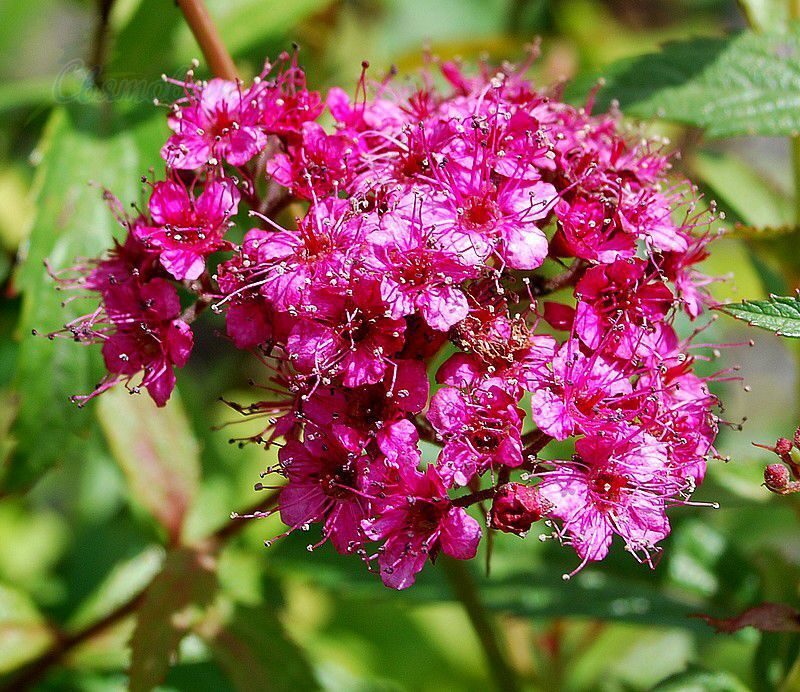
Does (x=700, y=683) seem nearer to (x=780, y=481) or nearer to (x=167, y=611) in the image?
(x=780, y=481)

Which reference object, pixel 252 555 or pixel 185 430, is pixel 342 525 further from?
pixel 252 555

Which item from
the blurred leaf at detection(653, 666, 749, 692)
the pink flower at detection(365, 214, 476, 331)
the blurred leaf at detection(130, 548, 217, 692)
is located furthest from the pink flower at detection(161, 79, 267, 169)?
the blurred leaf at detection(653, 666, 749, 692)

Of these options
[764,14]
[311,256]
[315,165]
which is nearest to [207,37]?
[315,165]

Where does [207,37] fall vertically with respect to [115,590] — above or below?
above

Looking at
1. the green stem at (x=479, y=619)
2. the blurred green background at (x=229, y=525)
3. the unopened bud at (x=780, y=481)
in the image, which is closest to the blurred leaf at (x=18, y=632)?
the blurred green background at (x=229, y=525)

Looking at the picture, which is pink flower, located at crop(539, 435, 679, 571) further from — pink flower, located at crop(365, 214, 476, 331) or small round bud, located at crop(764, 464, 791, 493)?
pink flower, located at crop(365, 214, 476, 331)

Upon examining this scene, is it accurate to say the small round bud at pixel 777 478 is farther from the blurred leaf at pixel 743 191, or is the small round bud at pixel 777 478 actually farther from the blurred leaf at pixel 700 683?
the blurred leaf at pixel 743 191
